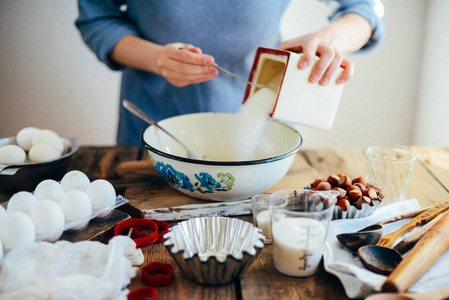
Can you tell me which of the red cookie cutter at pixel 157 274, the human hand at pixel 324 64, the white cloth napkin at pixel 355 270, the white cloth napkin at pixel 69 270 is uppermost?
the human hand at pixel 324 64

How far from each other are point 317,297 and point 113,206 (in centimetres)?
46

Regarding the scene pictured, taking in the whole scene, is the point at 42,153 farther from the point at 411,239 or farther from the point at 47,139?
the point at 411,239

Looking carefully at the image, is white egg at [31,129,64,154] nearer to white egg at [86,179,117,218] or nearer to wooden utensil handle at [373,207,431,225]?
white egg at [86,179,117,218]

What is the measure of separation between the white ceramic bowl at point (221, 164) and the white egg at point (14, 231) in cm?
32

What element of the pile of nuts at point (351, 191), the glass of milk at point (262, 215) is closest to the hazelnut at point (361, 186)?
the pile of nuts at point (351, 191)

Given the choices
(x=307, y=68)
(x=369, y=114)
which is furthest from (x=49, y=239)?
(x=369, y=114)

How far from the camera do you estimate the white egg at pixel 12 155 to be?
996 millimetres

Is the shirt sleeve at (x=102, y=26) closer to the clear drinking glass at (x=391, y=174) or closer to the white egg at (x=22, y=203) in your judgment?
the white egg at (x=22, y=203)

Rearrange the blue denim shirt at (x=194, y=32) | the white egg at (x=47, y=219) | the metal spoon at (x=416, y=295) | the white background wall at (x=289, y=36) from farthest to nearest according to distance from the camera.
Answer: the white background wall at (x=289, y=36) → the blue denim shirt at (x=194, y=32) → the white egg at (x=47, y=219) → the metal spoon at (x=416, y=295)

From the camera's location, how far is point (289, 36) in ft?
7.66

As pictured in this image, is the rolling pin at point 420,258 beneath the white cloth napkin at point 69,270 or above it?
above

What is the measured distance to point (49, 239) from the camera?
76 cm

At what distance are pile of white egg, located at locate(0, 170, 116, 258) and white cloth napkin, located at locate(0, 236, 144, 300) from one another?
29mm

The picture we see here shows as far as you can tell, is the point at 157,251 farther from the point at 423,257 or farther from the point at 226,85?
the point at 226,85
